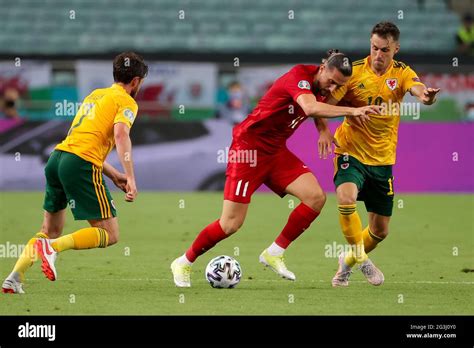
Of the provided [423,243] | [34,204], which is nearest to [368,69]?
[423,243]

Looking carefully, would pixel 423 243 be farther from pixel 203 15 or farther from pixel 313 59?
pixel 203 15

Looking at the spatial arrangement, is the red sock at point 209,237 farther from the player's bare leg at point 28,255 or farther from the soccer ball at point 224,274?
the player's bare leg at point 28,255

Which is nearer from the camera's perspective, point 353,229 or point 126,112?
point 126,112

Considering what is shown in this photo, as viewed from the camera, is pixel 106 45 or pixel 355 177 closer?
pixel 355 177

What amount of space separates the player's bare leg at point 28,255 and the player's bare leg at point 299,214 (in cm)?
192

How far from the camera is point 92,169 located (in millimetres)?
8898

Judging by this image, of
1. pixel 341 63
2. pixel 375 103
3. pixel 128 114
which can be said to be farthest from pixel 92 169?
pixel 375 103

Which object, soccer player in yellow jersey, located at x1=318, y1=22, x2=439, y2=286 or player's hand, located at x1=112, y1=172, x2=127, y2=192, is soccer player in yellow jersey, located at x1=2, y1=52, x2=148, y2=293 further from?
soccer player in yellow jersey, located at x1=318, y1=22, x2=439, y2=286

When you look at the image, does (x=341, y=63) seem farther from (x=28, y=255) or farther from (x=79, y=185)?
(x=28, y=255)

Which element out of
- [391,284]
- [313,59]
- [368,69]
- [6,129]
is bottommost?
[391,284]

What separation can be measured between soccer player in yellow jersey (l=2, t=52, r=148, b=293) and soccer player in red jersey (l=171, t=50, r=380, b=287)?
0.96m

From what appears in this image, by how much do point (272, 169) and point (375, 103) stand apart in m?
1.13

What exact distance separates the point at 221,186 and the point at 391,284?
1096cm

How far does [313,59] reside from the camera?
2319 centimetres
